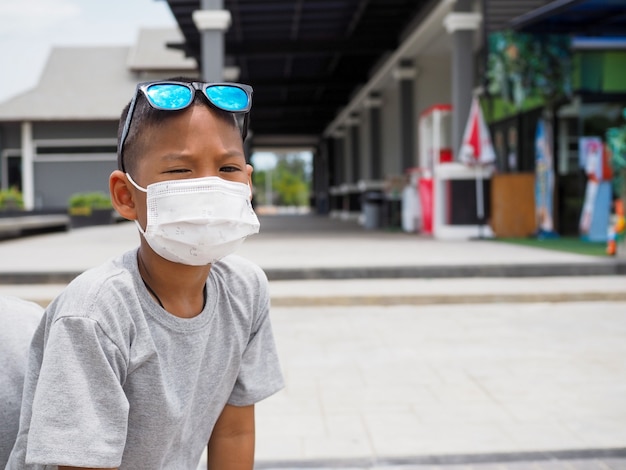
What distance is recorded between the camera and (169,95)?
1.40 meters

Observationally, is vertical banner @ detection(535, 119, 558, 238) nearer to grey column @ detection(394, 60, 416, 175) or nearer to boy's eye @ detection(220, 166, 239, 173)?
grey column @ detection(394, 60, 416, 175)

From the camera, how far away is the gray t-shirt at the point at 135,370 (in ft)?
4.13

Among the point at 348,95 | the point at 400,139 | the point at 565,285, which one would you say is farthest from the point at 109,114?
the point at 565,285

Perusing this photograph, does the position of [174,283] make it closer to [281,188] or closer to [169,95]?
[169,95]

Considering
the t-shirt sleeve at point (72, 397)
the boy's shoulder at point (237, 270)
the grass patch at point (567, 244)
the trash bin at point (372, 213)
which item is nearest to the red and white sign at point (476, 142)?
the grass patch at point (567, 244)

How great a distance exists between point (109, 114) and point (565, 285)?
28804 millimetres

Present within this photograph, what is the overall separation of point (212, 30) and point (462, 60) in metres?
4.55

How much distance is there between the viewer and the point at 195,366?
145 cm

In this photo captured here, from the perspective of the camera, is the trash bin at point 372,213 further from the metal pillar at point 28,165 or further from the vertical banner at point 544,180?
the metal pillar at point 28,165

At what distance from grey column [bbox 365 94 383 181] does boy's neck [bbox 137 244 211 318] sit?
895 inches

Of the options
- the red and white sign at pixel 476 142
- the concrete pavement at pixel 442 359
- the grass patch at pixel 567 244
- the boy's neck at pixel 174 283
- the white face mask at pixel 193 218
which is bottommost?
the concrete pavement at pixel 442 359

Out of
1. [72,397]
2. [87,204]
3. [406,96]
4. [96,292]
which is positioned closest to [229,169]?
[96,292]

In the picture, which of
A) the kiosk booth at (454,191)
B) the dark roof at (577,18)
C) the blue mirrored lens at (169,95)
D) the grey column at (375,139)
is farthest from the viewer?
the grey column at (375,139)

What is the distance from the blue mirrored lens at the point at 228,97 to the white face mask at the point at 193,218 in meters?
0.14
